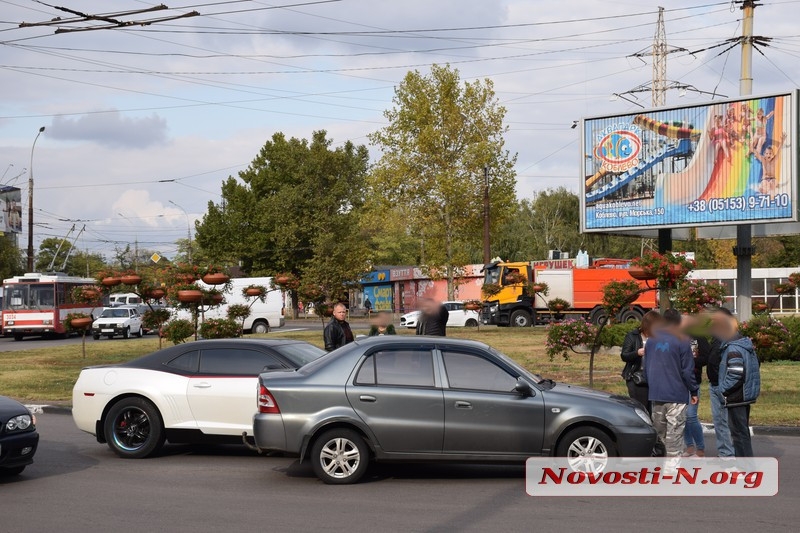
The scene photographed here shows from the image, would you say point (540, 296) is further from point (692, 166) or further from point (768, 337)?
point (768, 337)

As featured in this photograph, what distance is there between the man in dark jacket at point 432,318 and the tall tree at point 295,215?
171ft

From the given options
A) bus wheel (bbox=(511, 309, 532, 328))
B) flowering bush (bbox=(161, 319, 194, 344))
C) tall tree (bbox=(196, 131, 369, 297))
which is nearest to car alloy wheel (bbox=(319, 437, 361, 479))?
flowering bush (bbox=(161, 319, 194, 344))

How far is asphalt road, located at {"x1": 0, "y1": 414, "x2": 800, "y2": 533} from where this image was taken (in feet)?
25.5

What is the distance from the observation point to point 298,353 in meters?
11.5

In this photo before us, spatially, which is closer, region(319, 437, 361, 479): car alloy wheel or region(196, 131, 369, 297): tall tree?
region(319, 437, 361, 479): car alloy wheel

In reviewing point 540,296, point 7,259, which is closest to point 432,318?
point 540,296

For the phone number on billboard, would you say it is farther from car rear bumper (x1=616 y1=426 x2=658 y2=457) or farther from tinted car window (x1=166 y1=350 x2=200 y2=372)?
tinted car window (x1=166 y1=350 x2=200 y2=372)

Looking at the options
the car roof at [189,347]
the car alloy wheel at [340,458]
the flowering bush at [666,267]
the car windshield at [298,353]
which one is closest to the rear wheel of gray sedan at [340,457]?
the car alloy wheel at [340,458]

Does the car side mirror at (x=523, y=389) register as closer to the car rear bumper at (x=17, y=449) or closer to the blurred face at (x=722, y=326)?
the blurred face at (x=722, y=326)

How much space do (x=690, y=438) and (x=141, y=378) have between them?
20.9ft

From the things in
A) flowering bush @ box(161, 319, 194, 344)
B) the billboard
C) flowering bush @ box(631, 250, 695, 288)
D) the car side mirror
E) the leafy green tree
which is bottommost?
flowering bush @ box(161, 319, 194, 344)

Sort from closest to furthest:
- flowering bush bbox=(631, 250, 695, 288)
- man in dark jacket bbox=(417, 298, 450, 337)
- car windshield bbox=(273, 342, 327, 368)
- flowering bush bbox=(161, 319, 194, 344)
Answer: car windshield bbox=(273, 342, 327, 368)
man in dark jacket bbox=(417, 298, 450, 337)
flowering bush bbox=(631, 250, 695, 288)
flowering bush bbox=(161, 319, 194, 344)

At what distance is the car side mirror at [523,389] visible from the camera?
9.25 meters

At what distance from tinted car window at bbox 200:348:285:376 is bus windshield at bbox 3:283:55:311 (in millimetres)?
36770
